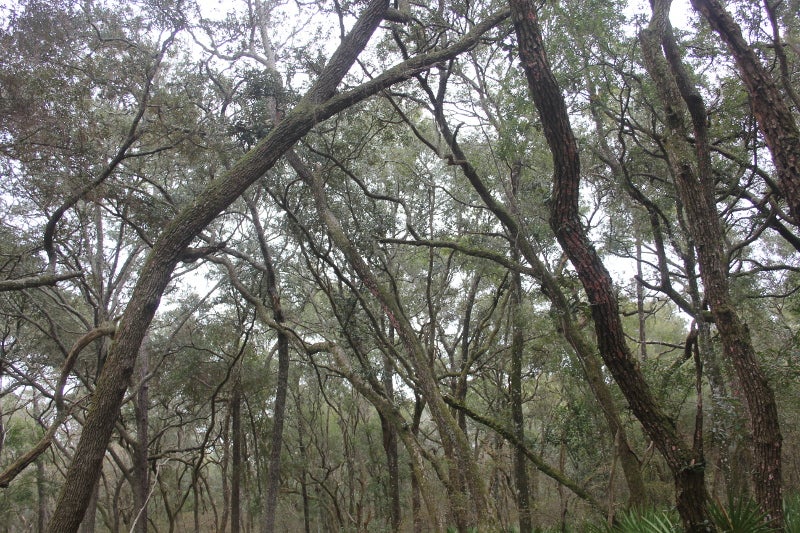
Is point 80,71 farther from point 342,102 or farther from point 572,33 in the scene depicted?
point 572,33

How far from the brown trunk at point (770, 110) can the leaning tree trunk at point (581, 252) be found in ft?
6.51

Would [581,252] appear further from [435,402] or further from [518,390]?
[518,390]

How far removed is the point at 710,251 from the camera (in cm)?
604

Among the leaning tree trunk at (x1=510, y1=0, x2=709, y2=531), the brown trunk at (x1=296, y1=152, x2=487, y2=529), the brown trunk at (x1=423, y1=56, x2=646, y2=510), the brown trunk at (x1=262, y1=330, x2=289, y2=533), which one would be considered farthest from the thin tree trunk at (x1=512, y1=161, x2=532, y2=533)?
the leaning tree trunk at (x1=510, y1=0, x2=709, y2=531)

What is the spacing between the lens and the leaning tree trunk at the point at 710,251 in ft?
18.0

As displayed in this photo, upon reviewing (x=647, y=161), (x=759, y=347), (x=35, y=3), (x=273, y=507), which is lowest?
(x=273, y=507)

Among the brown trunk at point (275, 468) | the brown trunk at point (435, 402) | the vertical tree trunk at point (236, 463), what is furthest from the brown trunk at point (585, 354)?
the vertical tree trunk at point (236, 463)

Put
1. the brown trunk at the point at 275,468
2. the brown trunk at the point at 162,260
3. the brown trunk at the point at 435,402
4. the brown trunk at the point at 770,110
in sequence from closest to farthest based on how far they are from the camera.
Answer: the brown trunk at the point at 770,110, the brown trunk at the point at 162,260, the brown trunk at the point at 435,402, the brown trunk at the point at 275,468

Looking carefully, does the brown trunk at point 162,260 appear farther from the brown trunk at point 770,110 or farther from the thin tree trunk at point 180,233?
the brown trunk at point 770,110

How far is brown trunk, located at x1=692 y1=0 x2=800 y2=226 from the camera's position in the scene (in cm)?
506

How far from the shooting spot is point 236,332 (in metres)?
15.3

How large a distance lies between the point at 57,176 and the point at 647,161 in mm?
9677

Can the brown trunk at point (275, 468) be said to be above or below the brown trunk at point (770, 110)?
below

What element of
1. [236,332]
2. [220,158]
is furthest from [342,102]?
[236,332]
